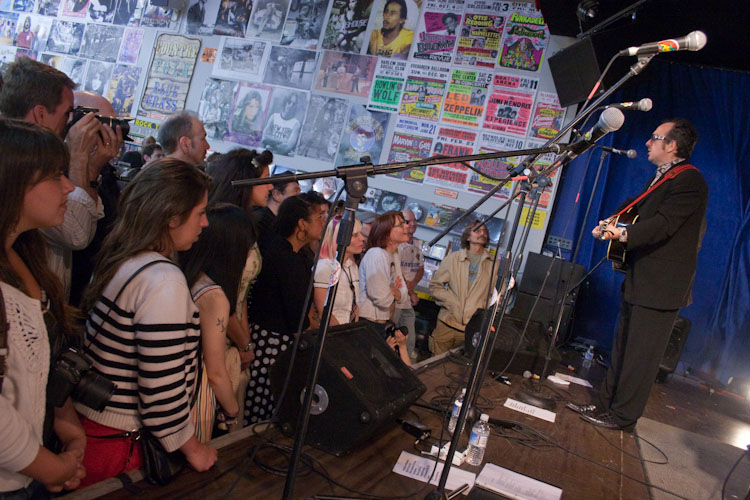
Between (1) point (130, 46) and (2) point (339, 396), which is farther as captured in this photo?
(1) point (130, 46)

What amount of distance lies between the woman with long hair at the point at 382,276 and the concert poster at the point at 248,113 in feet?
10.7

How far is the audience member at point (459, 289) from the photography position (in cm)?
445

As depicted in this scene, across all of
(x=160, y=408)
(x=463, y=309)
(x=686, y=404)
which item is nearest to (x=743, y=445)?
(x=686, y=404)

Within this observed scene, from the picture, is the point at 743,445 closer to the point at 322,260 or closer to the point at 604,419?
the point at 604,419

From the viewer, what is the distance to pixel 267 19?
6.52 meters

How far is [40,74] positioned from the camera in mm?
2037

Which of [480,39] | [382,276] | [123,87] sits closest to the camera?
[382,276]

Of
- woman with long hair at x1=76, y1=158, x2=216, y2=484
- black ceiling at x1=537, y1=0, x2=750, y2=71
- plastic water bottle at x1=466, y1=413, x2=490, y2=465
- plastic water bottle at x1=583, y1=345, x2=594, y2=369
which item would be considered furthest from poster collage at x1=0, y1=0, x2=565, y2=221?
woman with long hair at x1=76, y1=158, x2=216, y2=484

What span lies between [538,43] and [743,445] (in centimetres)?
395

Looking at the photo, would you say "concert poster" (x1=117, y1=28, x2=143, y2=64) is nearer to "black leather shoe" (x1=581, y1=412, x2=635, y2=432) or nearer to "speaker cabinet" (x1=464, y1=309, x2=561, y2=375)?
"speaker cabinet" (x1=464, y1=309, x2=561, y2=375)

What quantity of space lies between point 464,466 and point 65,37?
26.8ft

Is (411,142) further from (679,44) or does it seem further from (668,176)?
(679,44)

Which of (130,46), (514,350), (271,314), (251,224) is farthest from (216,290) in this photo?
(130,46)

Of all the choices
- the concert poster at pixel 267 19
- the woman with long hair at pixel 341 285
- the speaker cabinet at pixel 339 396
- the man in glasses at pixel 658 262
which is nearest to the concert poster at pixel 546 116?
the man in glasses at pixel 658 262
